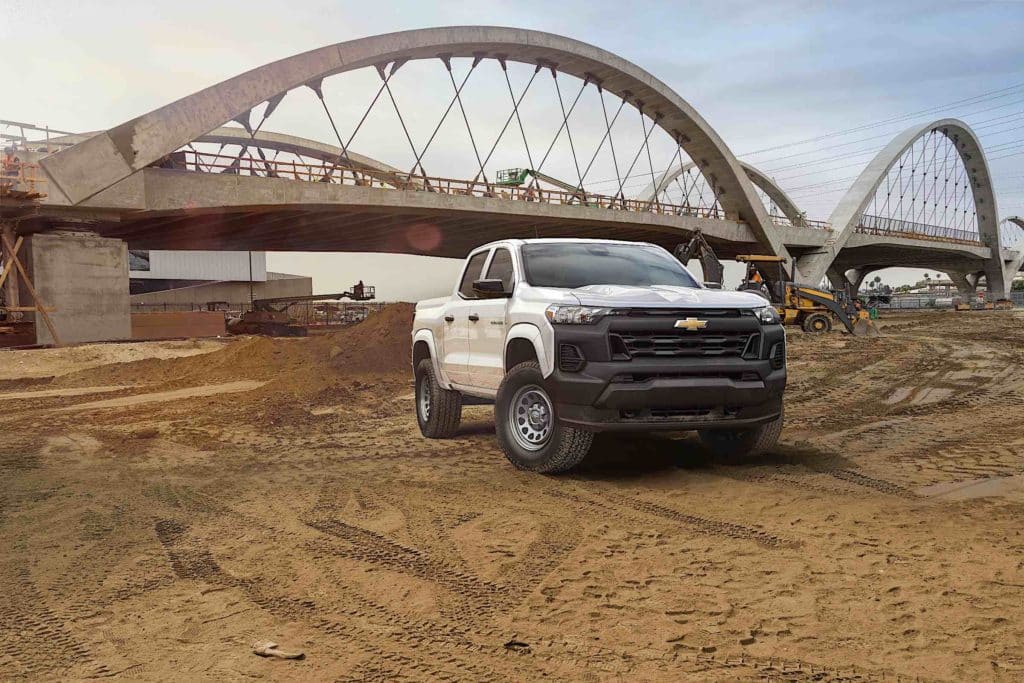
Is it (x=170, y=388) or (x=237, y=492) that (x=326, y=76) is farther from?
(x=237, y=492)

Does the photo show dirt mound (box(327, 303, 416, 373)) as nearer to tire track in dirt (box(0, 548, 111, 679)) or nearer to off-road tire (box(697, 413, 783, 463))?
off-road tire (box(697, 413, 783, 463))

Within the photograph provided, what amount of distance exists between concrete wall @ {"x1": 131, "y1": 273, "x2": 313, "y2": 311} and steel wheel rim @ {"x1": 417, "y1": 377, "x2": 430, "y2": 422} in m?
61.6

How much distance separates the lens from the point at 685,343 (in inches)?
245

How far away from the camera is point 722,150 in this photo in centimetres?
5375

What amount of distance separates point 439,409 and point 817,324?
79.5ft

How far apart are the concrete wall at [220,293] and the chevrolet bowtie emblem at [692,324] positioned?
6554 centimetres

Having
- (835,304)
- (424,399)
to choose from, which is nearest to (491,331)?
(424,399)

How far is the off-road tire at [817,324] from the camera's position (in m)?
29.4

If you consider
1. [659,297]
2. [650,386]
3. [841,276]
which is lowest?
[650,386]

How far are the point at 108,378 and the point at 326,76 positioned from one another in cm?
1985

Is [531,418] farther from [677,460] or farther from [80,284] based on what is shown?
[80,284]

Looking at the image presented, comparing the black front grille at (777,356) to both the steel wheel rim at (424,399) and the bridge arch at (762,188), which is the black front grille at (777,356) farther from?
the bridge arch at (762,188)

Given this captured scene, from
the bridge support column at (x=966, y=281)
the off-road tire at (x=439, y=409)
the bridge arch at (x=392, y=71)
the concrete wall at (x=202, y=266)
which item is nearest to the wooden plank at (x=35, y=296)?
the bridge arch at (x=392, y=71)

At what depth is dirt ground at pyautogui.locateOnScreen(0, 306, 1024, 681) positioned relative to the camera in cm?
326
